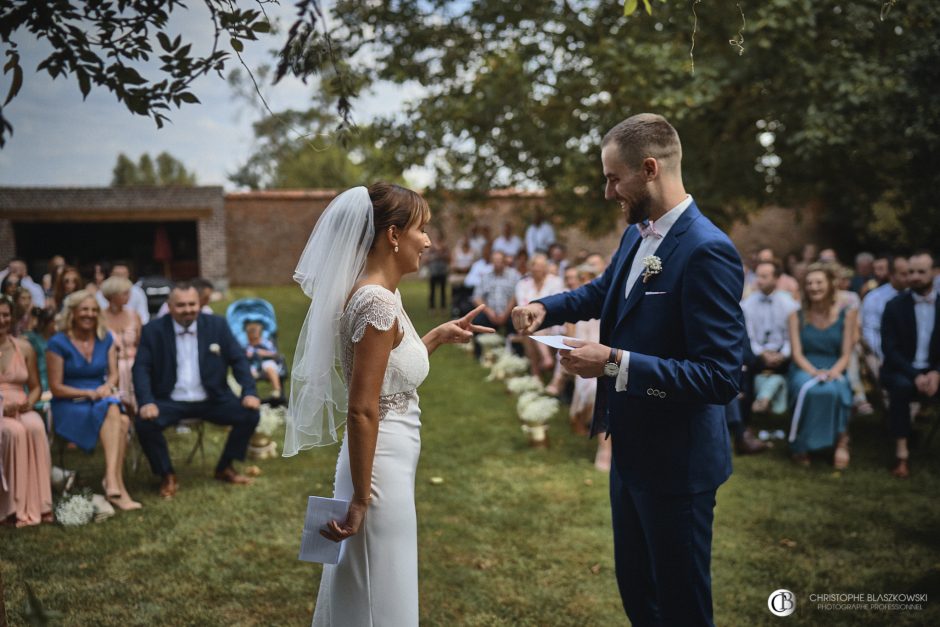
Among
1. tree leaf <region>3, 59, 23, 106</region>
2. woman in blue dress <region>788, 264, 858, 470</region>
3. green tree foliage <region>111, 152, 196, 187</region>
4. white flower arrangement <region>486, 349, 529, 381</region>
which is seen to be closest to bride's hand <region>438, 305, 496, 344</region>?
tree leaf <region>3, 59, 23, 106</region>

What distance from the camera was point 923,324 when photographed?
257 inches

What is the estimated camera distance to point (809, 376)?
22.1 feet

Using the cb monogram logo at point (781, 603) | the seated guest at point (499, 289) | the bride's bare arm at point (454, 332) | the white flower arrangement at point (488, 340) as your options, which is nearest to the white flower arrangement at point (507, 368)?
the white flower arrangement at point (488, 340)

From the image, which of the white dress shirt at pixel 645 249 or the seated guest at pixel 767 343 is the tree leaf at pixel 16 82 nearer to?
the white dress shirt at pixel 645 249

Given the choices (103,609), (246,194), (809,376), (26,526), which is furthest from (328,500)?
(246,194)

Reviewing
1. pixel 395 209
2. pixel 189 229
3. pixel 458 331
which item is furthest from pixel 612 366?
pixel 189 229

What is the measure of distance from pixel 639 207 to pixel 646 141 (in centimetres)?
26

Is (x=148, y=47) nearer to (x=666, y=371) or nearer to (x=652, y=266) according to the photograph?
(x=652, y=266)

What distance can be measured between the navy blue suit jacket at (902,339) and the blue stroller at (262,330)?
6496mm

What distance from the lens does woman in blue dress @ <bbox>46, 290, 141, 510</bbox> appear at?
5.72 metres

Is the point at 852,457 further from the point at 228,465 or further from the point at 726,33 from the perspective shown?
the point at 726,33

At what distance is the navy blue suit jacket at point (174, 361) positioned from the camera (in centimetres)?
590

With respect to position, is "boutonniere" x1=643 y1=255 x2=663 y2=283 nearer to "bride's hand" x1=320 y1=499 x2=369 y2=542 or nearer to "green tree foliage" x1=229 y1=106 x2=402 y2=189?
"bride's hand" x1=320 y1=499 x2=369 y2=542

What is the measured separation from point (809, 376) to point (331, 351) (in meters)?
5.56
